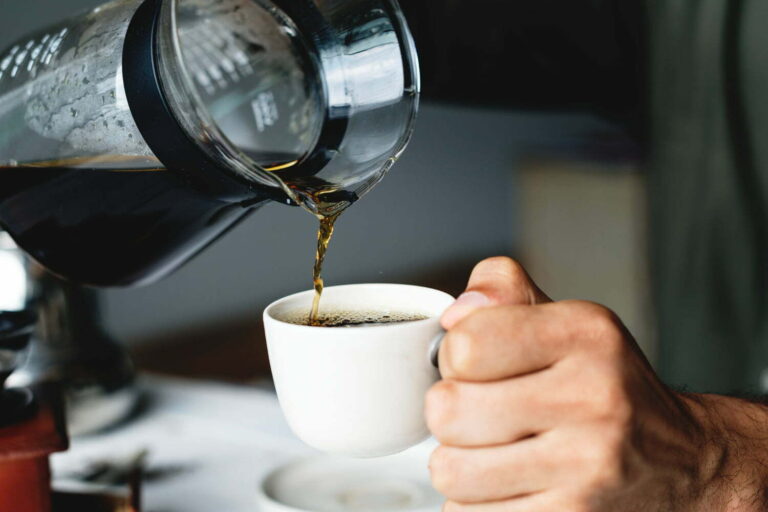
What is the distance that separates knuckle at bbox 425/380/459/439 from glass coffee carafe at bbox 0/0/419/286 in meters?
0.21

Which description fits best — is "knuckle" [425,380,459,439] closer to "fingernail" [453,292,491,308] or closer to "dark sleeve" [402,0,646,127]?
"fingernail" [453,292,491,308]

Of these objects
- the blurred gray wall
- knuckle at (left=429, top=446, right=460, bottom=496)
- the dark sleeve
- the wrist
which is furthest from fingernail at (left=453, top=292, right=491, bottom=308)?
the dark sleeve

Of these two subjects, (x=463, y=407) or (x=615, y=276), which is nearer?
(x=463, y=407)

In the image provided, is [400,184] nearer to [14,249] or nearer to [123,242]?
[14,249]

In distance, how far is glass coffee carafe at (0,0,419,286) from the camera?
66 centimetres

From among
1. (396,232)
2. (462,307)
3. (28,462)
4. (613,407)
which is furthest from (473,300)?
(396,232)

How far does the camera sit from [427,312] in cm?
68

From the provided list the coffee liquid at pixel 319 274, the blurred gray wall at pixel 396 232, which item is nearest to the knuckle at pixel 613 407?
the coffee liquid at pixel 319 274

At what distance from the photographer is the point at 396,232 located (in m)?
1.99

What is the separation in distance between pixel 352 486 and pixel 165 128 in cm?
44

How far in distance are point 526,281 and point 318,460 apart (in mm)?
387

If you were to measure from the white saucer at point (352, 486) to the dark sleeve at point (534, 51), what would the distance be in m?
1.14

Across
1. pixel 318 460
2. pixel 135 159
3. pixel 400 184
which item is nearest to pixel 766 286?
pixel 400 184

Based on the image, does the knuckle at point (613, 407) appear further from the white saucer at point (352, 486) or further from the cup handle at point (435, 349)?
the white saucer at point (352, 486)
